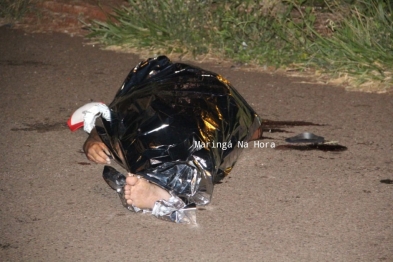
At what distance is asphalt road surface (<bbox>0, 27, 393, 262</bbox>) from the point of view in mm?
3666

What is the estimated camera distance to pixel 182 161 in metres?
4.04

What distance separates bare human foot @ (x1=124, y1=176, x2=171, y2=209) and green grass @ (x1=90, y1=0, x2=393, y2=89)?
9.79 feet

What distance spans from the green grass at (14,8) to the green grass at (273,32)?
1.47 m

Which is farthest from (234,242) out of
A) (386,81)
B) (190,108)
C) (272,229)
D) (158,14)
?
(158,14)

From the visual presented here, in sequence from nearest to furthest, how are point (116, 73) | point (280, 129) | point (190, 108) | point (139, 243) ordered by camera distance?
point (139, 243), point (190, 108), point (280, 129), point (116, 73)

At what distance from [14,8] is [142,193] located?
6173 millimetres

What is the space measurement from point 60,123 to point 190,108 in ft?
5.17

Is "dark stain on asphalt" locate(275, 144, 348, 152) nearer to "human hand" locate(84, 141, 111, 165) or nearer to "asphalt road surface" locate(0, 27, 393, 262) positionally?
"asphalt road surface" locate(0, 27, 393, 262)

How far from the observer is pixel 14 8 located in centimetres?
946

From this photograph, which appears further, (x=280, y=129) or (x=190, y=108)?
(x=280, y=129)

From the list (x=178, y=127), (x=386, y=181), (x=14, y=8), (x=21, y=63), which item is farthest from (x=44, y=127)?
(x=14, y=8)

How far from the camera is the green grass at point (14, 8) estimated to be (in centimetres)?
940

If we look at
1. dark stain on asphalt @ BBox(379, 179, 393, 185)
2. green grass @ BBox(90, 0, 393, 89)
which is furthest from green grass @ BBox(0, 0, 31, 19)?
dark stain on asphalt @ BBox(379, 179, 393, 185)

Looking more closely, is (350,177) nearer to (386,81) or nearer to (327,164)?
(327,164)
